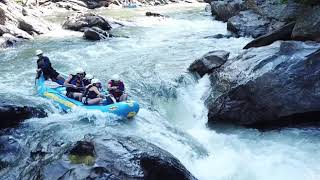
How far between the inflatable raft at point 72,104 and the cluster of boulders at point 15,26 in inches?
321

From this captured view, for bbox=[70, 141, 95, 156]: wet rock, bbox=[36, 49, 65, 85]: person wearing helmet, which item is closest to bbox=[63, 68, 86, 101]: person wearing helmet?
bbox=[36, 49, 65, 85]: person wearing helmet

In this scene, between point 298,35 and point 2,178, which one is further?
point 298,35

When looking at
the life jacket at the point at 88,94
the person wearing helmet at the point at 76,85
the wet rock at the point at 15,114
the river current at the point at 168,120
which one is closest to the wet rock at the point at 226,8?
the river current at the point at 168,120

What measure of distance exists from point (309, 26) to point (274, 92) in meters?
3.41

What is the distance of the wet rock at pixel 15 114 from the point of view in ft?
29.8

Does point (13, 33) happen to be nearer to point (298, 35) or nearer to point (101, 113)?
point (101, 113)

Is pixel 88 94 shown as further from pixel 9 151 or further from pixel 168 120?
pixel 9 151

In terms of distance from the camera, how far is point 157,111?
1123 centimetres

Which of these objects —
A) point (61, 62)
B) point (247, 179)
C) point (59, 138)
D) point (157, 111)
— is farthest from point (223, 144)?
point (61, 62)

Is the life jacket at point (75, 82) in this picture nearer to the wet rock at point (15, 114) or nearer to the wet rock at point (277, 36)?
the wet rock at point (15, 114)

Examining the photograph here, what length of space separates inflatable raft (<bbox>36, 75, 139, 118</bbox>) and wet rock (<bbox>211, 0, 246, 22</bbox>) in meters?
14.0

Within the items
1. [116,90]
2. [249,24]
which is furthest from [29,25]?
[116,90]

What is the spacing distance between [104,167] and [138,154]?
2.07 ft

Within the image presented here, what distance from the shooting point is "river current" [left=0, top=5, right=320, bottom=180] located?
8367 millimetres
